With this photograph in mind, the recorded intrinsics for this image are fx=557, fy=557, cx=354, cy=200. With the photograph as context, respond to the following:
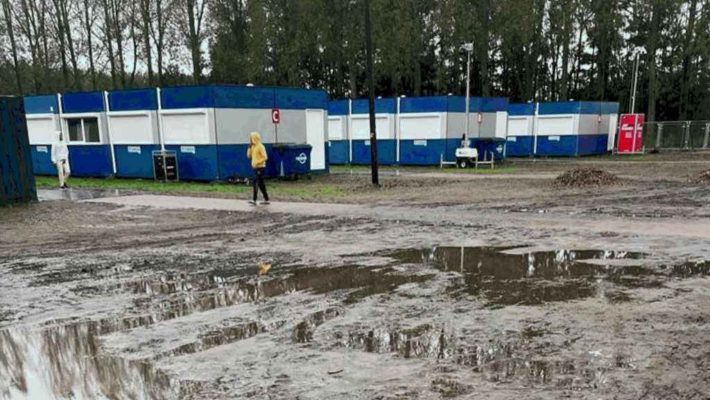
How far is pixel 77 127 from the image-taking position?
920 inches

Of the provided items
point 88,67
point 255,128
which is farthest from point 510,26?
point 88,67

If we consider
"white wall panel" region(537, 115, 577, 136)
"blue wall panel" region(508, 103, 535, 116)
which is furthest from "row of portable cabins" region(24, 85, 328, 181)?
"white wall panel" region(537, 115, 577, 136)

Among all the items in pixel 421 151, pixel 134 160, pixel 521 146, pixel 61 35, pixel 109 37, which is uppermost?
pixel 61 35

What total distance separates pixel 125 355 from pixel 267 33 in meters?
37.0

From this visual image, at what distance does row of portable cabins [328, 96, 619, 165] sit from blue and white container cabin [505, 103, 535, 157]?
9 centimetres

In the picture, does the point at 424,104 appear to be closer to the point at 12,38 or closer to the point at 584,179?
the point at 584,179

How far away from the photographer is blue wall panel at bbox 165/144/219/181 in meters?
20.0

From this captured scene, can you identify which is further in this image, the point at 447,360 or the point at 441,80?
the point at 441,80

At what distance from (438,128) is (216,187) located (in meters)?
13.4

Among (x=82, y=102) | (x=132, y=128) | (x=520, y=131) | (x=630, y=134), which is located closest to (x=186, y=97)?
(x=132, y=128)

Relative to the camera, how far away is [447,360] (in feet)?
15.3

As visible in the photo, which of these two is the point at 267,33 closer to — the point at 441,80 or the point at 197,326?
the point at 441,80

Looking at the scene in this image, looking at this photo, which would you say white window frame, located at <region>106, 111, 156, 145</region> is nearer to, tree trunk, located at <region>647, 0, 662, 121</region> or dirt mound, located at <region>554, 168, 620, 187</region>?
dirt mound, located at <region>554, 168, 620, 187</region>

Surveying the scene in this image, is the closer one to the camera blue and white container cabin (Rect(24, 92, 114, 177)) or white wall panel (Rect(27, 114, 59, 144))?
blue and white container cabin (Rect(24, 92, 114, 177))
